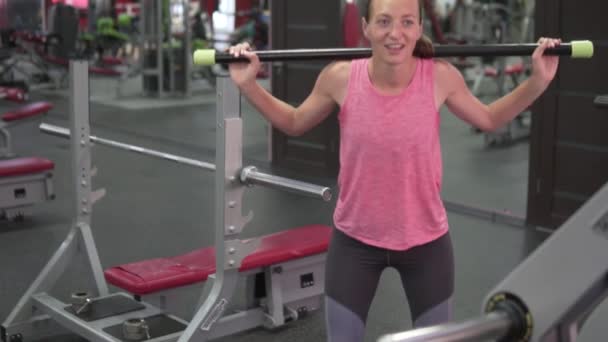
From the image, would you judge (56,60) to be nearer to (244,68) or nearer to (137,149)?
(137,149)

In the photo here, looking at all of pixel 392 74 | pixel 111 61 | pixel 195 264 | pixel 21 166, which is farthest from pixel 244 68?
pixel 111 61

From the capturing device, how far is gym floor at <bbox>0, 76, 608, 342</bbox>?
4.10 m

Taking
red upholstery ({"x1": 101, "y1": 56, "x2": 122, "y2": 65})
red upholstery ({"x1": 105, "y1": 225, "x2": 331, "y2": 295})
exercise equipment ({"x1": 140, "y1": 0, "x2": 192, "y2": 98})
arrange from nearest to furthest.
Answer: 1. red upholstery ({"x1": 105, "y1": 225, "x2": 331, "y2": 295})
2. exercise equipment ({"x1": 140, "y1": 0, "x2": 192, "y2": 98})
3. red upholstery ({"x1": 101, "y1": 56, "x2": 122, "y2": 65})

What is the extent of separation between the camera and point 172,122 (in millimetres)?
9219

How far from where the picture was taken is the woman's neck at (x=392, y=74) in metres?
1.96

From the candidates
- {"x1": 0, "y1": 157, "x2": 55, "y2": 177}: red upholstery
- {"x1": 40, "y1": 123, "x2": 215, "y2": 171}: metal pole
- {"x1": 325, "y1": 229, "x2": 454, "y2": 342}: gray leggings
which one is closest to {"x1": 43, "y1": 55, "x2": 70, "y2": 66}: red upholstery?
{"x1": 0, "y1": 157, "x2": 55, "y2": 177}: red upholstery

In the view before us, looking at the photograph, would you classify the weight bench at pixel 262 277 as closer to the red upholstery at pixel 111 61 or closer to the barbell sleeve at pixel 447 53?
the barbell sleeve at pixel 447 53

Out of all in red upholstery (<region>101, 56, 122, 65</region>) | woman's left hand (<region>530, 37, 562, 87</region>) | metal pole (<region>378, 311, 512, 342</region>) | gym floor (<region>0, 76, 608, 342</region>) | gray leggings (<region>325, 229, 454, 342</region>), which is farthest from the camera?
red upholstery (<region>101, 56, 122, 65</region>)

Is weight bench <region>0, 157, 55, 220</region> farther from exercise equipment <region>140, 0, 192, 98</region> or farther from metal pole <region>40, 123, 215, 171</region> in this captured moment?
exercise equipment <region>140, 0, 192, 98</region>

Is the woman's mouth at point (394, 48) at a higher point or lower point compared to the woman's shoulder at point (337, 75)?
higher

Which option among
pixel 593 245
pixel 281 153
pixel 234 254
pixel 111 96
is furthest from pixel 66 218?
pixel 111 96

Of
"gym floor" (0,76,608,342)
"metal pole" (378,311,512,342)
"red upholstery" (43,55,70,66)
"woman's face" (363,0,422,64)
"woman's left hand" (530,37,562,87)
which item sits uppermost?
"woman's face" (363,0,422,64)

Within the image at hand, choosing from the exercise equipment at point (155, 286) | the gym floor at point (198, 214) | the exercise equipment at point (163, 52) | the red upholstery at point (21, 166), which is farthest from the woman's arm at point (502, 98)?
the exercise equipment at point (163, 52)

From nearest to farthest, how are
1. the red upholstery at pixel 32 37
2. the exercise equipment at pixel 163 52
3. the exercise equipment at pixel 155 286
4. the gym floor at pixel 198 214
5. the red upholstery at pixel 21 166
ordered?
the exercise equipment at pixel 155 286
the gym floor at pixel 198 214
the red upholstery at pixel 21 166
the exercise equipment at pixel 163 52
the red upholstery at pixel 32 37
